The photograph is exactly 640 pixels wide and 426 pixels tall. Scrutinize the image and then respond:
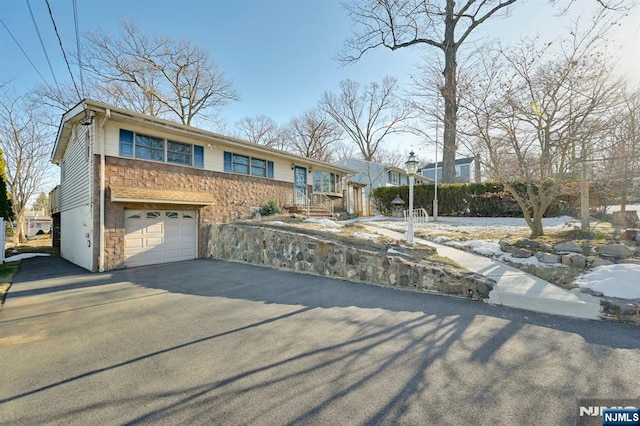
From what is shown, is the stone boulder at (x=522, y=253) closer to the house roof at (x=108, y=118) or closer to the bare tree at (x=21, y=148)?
the house roof at (x=108, y=118)

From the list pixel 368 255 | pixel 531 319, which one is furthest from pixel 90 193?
pixel 531 319

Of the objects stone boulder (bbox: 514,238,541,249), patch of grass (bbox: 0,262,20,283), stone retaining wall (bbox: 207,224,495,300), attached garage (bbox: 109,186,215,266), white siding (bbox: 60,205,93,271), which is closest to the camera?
stone retaining wall (bbox: 207,224,495,300)

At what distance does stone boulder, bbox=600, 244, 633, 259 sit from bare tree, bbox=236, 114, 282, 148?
3195cm

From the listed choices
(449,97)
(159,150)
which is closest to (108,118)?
(159,150)

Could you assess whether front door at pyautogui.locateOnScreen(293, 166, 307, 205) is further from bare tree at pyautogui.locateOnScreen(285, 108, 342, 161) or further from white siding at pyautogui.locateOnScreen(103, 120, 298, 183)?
bare tree at pyautogui.locateOnScreen(285, 108, 342, 161)

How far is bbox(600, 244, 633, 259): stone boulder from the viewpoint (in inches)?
230

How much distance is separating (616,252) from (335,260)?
19.5ft

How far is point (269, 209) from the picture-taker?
13078 millimetres

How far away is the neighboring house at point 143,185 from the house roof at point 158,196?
3 cm

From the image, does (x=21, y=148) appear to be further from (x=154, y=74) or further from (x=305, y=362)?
(x=305, y=362)

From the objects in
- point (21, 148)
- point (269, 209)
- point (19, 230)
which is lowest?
point (19, 230)

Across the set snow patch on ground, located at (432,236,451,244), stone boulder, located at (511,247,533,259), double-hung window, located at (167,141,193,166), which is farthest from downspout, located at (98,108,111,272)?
stone boulder, located at (511,247,533,259)

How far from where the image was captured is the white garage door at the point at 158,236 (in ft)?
30.4

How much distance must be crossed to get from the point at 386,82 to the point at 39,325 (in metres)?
32.1
